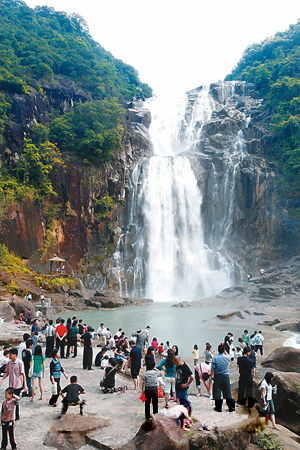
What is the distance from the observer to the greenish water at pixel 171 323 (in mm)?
17516

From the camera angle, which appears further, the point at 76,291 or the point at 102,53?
the point at 102,53

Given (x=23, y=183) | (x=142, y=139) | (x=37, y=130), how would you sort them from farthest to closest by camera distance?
1. (x=142, y=139)
2. (x=37, y=130)
3. (x=23, y=183)

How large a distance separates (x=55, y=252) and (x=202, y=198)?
20.8 metres

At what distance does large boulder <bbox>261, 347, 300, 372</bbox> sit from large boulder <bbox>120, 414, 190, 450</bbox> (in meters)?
8.12

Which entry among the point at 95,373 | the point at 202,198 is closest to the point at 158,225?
the point at 202,198

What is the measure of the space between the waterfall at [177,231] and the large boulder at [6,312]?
59.2 ft

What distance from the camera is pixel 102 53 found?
233 feet

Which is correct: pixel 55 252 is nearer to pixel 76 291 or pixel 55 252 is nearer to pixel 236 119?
pixel 76 291

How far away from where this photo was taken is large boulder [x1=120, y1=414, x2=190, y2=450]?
16.5ft

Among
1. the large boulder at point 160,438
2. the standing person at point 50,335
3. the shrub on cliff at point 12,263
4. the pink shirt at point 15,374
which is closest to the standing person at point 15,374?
the pink shirt at point 15,374

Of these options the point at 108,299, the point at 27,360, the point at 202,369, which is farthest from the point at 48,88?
the point at 202,369

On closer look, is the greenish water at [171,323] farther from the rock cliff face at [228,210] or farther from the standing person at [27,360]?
the rock cliff face at [228,210]

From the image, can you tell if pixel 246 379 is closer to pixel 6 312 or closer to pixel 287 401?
pixel 287 401

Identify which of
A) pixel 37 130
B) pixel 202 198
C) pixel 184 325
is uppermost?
pixel 37 130
